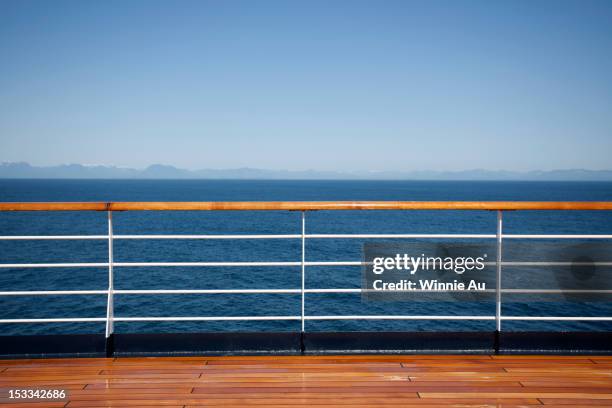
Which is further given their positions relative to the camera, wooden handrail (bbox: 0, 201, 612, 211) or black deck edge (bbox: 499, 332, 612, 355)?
black deck edge (bbox: 499, 332, 612, 355)

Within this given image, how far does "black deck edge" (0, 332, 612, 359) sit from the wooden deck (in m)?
0.07

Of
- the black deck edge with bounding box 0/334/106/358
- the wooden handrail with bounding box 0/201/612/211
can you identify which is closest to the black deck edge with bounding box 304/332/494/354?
the wooden handrail with bounding box 0/201/612/211

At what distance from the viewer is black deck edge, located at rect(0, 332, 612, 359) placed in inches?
108

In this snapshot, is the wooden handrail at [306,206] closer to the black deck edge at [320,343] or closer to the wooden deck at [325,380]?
the black deck edge at [320,343]

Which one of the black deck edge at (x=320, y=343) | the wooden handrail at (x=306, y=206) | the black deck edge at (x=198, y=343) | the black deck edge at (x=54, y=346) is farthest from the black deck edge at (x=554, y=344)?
the black deck edge at (x=54, y=346)

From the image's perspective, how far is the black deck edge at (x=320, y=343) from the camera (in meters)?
2.73

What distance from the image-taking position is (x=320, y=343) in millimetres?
2785

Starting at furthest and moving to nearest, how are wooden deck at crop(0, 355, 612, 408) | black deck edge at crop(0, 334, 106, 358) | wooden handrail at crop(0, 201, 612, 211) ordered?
black deck edge at crop(0, 334, 106, 358)
wooden handrail at crop(0, 201, 612, 211)
wooden deck at crop(0, 355, 612, 408)

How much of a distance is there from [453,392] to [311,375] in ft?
2.45

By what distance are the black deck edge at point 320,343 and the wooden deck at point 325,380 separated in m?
0.07

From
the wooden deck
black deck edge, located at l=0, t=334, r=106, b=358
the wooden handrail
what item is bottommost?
the wooden deck

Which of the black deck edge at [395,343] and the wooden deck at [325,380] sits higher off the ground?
the black deck edge at [395,343]

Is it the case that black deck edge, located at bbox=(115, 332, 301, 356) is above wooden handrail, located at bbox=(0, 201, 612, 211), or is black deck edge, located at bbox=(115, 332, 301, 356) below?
below

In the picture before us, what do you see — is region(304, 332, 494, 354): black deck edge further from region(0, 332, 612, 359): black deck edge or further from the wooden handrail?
the wooden handrail
